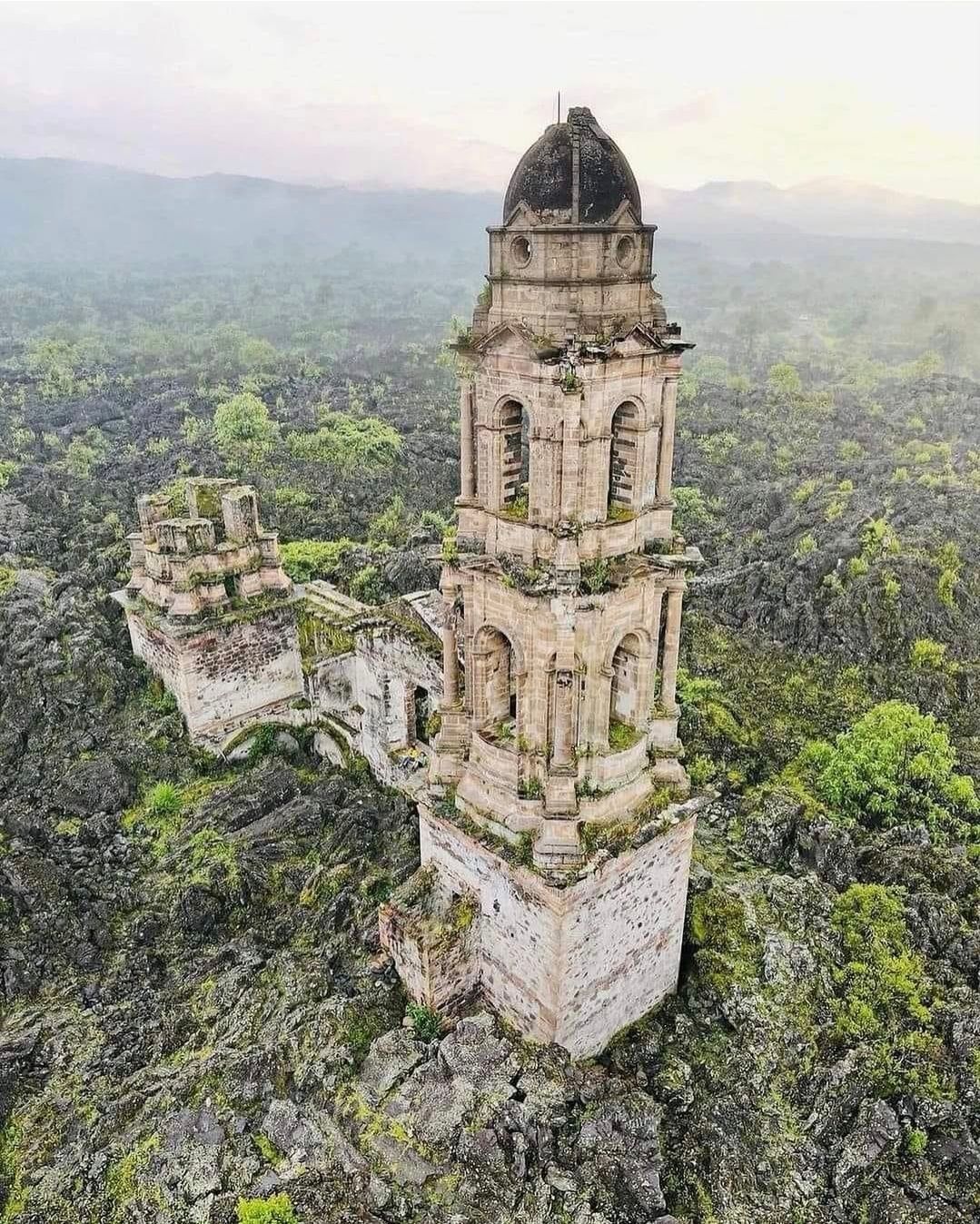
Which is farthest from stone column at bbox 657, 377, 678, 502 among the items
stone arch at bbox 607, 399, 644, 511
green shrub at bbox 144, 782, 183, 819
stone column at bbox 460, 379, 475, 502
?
green shrub at bbox 144, 782, 183, 819

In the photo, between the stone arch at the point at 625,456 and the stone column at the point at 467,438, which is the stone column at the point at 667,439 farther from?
the stone column at the point at 467,438

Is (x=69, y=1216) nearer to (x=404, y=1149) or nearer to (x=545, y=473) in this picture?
(x=404, y=1149)

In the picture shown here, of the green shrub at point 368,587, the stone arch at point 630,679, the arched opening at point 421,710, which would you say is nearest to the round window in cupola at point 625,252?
the stone arch at point 630,679

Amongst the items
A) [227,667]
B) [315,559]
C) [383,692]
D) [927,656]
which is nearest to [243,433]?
[315,559]

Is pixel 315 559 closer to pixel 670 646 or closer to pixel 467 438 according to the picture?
pixel 467 438

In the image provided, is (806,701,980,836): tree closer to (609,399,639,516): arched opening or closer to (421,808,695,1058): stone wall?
(421,808,695,1058): stone wall

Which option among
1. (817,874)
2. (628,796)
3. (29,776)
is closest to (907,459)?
(817,874)
